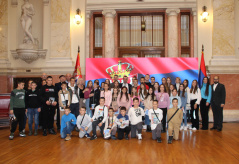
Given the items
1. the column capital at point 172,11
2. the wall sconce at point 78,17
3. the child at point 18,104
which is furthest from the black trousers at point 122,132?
the column capital at point 172,11

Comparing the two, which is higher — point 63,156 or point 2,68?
point 2,68

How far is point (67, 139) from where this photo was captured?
6934 millimetres

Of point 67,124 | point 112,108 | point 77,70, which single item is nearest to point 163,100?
point 112,108

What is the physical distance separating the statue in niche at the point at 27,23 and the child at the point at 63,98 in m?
4.24

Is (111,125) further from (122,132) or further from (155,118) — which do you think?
(155,118)

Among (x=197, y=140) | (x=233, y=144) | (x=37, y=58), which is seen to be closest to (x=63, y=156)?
(x=197, y=140)

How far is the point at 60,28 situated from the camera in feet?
37.2

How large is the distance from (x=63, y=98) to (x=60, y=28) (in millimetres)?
4622

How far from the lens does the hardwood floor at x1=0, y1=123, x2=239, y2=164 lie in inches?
198

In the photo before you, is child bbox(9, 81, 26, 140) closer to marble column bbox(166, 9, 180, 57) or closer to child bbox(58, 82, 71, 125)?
child bbox(58, 82, 71, 125)

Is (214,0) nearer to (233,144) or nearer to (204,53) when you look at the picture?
(204,53)

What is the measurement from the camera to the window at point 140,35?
14.0 meters

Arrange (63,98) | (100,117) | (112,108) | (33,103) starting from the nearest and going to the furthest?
(100,117)
(112,108)
(33,103)
(63,98)

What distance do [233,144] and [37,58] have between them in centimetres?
871
